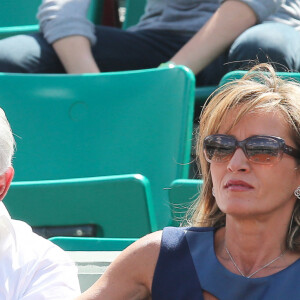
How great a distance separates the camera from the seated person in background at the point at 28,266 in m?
1.61

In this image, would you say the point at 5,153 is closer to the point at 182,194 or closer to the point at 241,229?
the point at 241,229

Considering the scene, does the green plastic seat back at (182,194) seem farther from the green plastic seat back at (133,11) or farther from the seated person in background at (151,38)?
the green plastic seat back at (133,11)

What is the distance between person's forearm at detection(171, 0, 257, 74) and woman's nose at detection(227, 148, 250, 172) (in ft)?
4.39

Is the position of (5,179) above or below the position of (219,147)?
below

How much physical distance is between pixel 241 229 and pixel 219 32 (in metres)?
1.39

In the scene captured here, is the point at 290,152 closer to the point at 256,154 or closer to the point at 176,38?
the point at 256,154

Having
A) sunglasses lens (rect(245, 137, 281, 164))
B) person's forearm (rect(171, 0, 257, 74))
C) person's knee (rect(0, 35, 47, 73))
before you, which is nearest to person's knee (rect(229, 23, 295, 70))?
person's forearm (rect(171, 0, 257, 74))

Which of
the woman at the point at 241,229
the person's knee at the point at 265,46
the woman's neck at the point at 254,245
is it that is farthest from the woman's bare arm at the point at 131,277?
the person's knee at the point at 265,46

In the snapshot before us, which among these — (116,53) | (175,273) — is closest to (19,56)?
(116,53)

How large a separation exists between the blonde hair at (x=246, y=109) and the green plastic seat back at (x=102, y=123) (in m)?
0.82

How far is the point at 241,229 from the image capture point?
62.9 inches

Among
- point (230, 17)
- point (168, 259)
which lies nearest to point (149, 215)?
point (168, 259)

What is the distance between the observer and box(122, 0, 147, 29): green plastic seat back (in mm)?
3911

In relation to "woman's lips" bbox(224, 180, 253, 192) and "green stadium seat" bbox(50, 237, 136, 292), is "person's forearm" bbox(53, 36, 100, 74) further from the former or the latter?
"woman's lips" bbox(224, 180, 253, 192)
